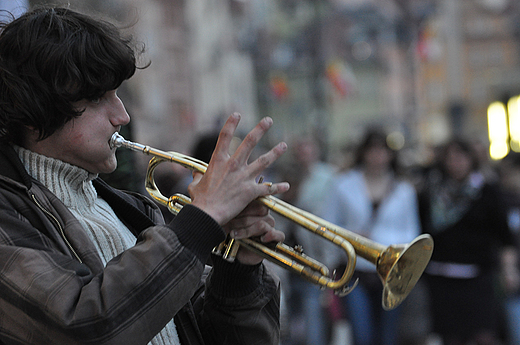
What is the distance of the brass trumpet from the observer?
67.3 inches

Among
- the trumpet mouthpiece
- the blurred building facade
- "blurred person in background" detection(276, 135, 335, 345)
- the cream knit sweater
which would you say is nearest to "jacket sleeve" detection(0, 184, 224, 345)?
the cream knit sweater

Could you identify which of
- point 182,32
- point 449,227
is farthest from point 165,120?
point 449,227

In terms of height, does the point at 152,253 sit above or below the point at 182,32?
above

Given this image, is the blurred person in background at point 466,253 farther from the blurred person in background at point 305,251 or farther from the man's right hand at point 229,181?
the man's right hand at point 229,181

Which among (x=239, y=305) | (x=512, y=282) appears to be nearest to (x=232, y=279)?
(x=239, y=305)

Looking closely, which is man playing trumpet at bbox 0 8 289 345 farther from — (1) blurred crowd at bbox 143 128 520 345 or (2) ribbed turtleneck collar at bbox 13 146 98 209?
(1) blurred crowd at bbox 143 128 520 345

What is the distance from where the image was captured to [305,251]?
5.00m

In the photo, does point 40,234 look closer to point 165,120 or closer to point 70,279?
point 70,279

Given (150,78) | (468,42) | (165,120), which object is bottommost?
(165,120)

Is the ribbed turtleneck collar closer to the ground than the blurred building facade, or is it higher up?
higher up

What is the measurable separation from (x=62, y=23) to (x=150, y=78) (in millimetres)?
31016

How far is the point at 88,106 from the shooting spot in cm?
152

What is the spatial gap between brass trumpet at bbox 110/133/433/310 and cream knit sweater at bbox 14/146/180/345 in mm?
163

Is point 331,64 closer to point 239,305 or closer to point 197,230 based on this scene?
point 239,305
